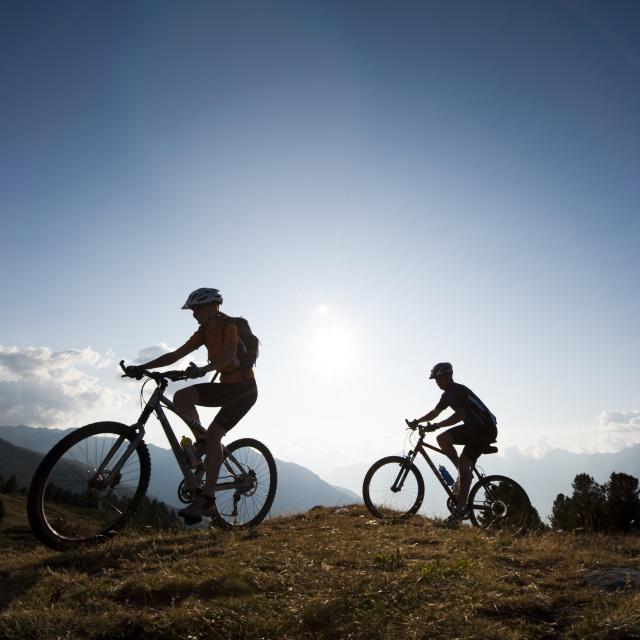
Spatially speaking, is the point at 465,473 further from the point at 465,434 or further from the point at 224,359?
the point at 224,359

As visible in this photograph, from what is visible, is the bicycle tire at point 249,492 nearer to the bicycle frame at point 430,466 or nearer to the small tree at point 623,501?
the bicycle frame at point 430,466

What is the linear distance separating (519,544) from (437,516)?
4318mm

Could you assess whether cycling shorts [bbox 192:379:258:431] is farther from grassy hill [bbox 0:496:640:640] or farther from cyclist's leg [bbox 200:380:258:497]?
grassy hill [bbox 0:496:640:640]

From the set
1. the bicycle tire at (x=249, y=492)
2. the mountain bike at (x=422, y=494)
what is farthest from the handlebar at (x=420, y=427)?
the bicycle tire at (x=249, y=492)

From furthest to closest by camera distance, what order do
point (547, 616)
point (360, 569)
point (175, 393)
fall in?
1. point (175, 393)
2. point (360, 569)
3. point (547, 616)

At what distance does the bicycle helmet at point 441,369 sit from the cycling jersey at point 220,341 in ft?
14.9

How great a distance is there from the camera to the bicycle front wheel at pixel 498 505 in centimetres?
976

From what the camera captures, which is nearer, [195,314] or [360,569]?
[360,569]

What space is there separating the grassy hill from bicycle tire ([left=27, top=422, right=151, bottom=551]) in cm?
27

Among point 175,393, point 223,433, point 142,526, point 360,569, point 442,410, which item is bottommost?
point 142,526

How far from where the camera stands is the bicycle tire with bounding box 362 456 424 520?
11.0m

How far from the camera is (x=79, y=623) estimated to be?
3.57 m

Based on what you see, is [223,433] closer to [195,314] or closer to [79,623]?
[195,314]

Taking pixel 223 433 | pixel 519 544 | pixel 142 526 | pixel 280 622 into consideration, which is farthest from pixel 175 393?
pixel 519 544
